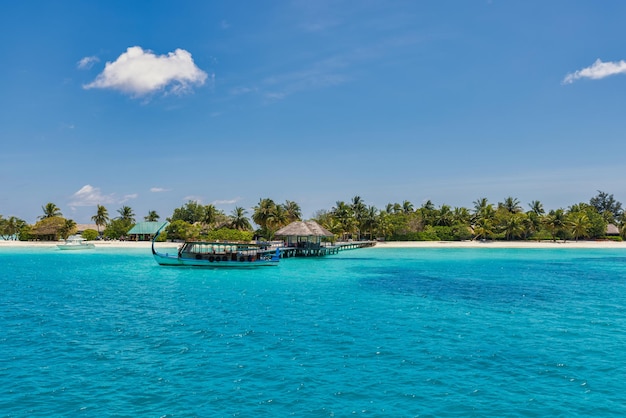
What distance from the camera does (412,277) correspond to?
43312 mm

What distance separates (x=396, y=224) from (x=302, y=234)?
41424 mm

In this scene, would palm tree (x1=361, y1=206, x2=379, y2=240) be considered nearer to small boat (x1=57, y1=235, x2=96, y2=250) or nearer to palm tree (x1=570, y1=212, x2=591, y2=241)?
palm tree (x1=570, y1=212, x2=591, y2=241)

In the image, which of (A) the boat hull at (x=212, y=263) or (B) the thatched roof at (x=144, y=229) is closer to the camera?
(A) the boat hull at (x=212, y=263)

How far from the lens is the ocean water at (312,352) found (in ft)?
42.3

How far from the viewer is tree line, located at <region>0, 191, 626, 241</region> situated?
98.0 m

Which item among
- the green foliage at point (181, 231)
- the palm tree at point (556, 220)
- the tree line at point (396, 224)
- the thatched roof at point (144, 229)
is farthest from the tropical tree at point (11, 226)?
the palm tree at point (556, 220)

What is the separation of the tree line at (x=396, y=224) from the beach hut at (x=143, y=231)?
3.11m

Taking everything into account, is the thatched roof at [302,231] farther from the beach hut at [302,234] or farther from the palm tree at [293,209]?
the palm tree at [293,209]

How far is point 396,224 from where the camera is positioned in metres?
106

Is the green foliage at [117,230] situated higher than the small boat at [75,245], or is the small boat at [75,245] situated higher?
the green foliage at [117,230]

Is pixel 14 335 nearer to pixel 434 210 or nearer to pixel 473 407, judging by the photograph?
pixel 473 407

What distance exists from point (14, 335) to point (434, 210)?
103619mm

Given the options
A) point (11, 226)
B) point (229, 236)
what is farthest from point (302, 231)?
point (11, 226)

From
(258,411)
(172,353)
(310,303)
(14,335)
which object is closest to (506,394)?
(258,411)
